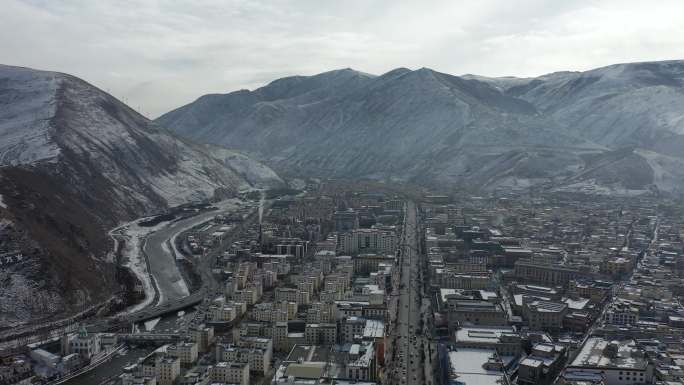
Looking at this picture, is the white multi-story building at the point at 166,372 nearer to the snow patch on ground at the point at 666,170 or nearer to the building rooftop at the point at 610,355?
the building rooftop at the point at 610,355

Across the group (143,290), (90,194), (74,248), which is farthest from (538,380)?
(90,194)

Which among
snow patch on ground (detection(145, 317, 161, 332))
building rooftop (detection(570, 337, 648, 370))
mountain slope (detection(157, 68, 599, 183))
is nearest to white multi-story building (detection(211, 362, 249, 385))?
snow patch on ground (detection(145, 317, 161, 332))

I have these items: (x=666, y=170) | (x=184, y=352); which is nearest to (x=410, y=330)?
(x=184, y=352)

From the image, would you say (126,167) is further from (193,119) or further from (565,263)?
(193,119)

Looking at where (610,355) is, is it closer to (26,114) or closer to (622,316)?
(622,316)

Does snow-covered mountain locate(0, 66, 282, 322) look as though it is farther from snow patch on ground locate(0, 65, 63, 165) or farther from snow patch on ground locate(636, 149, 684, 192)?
snow patch on ground locate(636, 149, 684, 192)

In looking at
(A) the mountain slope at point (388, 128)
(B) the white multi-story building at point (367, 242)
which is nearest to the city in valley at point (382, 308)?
(B) the white multi-story building at point (367, 242)

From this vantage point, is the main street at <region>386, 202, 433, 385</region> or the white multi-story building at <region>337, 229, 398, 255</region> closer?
the main street at <region>386, 202, 433, 385</region>
